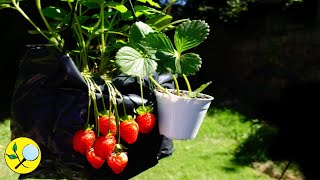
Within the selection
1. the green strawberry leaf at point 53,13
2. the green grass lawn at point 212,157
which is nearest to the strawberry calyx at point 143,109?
the green strawberry leaf at point 53,13

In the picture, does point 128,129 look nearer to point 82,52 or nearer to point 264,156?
point 82,52

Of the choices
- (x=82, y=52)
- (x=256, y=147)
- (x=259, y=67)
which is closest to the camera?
(x=82, y=52)

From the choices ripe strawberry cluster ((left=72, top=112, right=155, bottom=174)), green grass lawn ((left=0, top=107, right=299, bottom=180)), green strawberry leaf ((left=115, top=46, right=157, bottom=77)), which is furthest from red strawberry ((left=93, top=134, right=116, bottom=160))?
green grass lawn ((left=0, top=107, right=299, bottom=180))

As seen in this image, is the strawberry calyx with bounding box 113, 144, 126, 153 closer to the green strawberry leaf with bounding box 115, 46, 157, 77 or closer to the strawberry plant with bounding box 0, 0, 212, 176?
the strawberry plant with bounding box 0, 0, 212, 176

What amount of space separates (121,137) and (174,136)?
91 mm

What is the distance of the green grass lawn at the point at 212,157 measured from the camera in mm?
2438

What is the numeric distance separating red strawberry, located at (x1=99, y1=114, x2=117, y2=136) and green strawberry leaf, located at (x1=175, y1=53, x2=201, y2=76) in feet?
0.42

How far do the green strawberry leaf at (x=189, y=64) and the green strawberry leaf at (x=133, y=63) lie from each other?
39 millimetres

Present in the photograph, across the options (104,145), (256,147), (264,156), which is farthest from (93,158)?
(256,147)

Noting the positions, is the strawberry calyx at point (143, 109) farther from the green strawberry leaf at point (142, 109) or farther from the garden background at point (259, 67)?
the garden background at point (259, 67)

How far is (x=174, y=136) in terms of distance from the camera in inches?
25.2

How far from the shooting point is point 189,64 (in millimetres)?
588

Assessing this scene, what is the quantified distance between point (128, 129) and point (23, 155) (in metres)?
0.20

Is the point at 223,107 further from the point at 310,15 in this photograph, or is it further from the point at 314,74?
the point at 310,15
